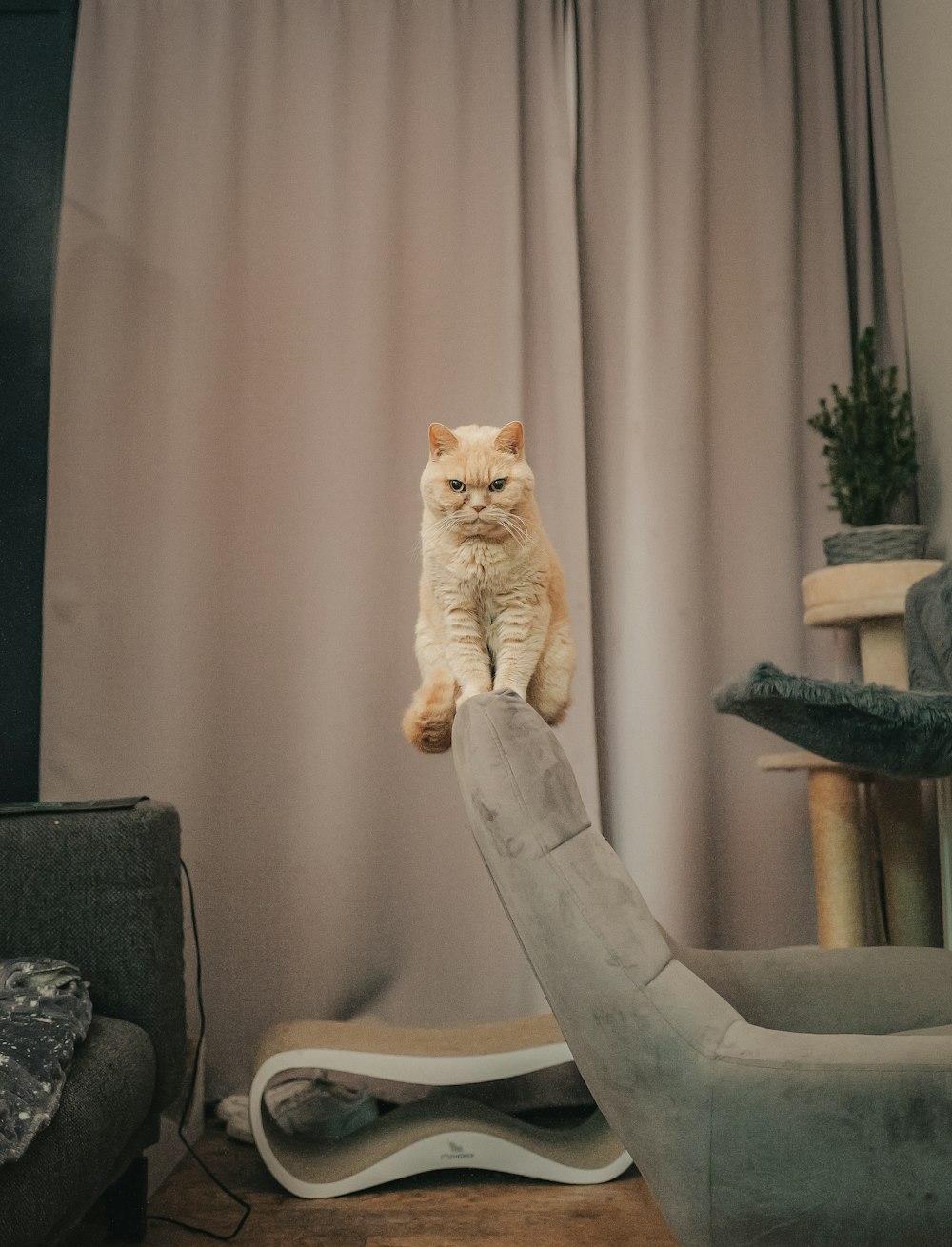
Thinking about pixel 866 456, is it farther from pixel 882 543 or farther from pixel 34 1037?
pixel 34 1037

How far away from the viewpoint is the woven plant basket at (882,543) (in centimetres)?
183

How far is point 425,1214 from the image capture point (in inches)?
59.4

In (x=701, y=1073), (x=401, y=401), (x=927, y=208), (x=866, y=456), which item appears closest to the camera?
(x=701, y=1073)

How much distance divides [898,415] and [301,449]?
4.25ft

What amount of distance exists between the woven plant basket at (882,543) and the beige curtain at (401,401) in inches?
13.6

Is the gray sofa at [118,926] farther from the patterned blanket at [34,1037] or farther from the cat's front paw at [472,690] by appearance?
the cat's front paw at [472,690]

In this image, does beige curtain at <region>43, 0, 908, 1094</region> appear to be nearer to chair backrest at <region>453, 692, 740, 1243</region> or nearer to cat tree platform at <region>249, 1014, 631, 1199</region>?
cat tree platform at <region>249, 1014, 631, 1199</region>

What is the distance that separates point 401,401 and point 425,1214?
1618 mm

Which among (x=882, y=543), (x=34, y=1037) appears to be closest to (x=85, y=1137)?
(x=34, y=1037)

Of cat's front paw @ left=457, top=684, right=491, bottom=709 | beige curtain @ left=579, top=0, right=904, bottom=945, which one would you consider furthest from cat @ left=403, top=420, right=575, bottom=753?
beige curtain @ left=579, top=0, right=904, bottom=945

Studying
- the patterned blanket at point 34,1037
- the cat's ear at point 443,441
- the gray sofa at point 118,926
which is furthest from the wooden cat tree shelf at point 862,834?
the patterned blanket at point 34,1037

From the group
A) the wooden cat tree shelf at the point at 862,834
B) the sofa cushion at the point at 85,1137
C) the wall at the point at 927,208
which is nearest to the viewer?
the sofa cushion at the point at 85,1137

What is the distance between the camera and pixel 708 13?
228 cm

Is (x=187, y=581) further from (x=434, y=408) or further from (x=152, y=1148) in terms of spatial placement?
(x=152, y=1148)
